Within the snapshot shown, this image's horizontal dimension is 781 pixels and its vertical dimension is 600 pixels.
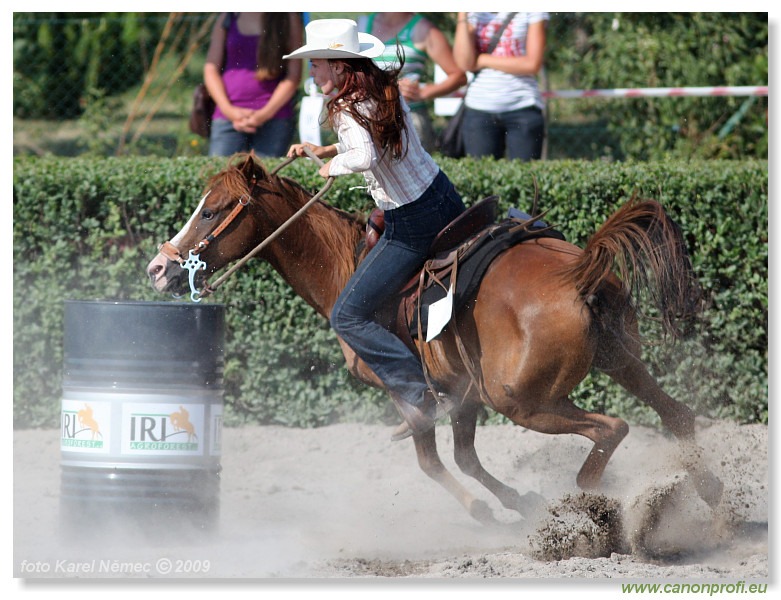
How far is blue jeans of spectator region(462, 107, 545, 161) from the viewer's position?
25.0 feet

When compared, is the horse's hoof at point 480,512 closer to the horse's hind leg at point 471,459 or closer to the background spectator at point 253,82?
the horse's hind leg at point 471,459

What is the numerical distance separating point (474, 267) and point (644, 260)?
30.1 inches

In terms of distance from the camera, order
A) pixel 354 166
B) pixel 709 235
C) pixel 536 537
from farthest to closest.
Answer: pixel 709 235 → pixel 536 537 → pixel 354 166

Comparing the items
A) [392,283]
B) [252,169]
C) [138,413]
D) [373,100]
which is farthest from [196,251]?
[373,100]

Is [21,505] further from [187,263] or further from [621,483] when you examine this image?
[621,483]

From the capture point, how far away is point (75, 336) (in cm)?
531

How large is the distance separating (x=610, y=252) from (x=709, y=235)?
234 cm

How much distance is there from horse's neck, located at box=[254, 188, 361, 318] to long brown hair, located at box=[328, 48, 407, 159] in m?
0.75

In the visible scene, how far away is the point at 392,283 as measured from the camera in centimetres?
511

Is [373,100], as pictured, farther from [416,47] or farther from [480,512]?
[416,47]

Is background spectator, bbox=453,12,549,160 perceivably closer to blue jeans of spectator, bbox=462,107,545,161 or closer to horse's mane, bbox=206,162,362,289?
blue jeans of spectator, bbox=462,107,545,161

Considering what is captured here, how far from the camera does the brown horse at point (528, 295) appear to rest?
15.7ft

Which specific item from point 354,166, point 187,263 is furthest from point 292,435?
point 354,166

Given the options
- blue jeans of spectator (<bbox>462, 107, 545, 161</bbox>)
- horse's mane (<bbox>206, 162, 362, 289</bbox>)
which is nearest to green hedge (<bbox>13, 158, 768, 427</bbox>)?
blue jeans of spectator (<bbox>462, 107, 545, 161</bbox>)
